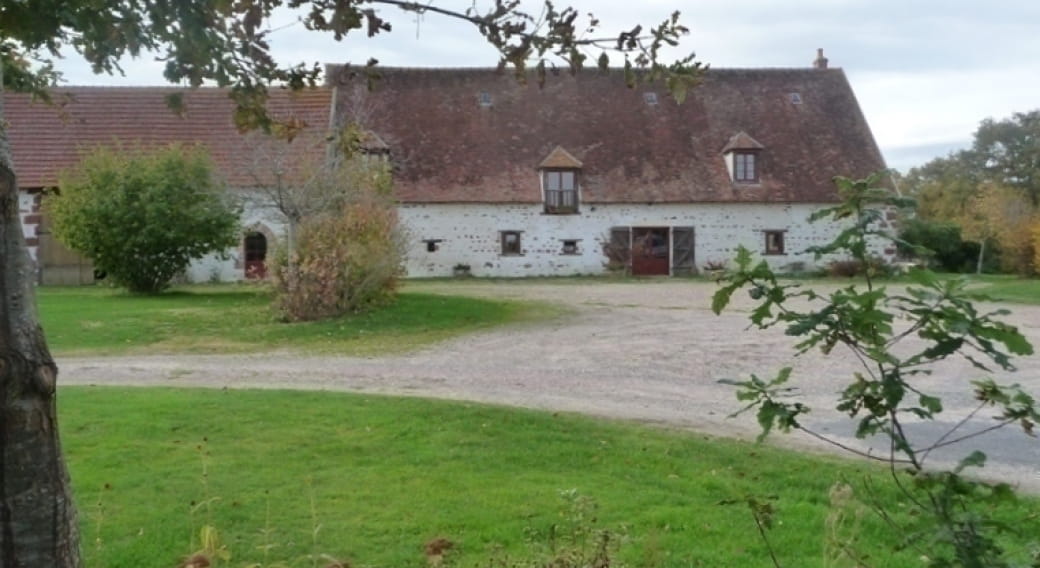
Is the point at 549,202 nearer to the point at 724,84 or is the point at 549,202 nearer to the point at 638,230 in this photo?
the point at 638,230

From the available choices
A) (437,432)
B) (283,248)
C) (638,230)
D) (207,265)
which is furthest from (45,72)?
(638,230)

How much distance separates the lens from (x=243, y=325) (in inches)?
645

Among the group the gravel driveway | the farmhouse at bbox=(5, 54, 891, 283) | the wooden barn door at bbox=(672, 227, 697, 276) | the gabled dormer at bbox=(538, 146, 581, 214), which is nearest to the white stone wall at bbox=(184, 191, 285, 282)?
the farmhouse at bbox=(5, 54, 891, 283)

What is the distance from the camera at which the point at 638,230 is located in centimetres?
3209

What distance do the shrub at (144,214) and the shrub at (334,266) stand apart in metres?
5.33

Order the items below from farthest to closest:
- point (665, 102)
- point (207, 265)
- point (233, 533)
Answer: point (665, 102) < point (207, 265) < point (233, 533)

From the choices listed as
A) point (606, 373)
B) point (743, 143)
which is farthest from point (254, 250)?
point (606, 373)

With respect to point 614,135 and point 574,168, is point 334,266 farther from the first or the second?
point 614,135

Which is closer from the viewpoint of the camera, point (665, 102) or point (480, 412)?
point (480, 412)

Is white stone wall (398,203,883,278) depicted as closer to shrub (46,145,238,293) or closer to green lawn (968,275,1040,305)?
green lawn (968,275,1040,305)

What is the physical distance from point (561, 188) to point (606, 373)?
21.0m

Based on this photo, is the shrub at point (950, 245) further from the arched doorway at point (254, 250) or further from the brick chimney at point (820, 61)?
the arched doorway at point (254, 250)

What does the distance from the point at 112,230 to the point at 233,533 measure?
1821 centimetres

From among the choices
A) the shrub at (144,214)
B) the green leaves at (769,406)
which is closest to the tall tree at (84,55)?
the green leaves at (769,406)
